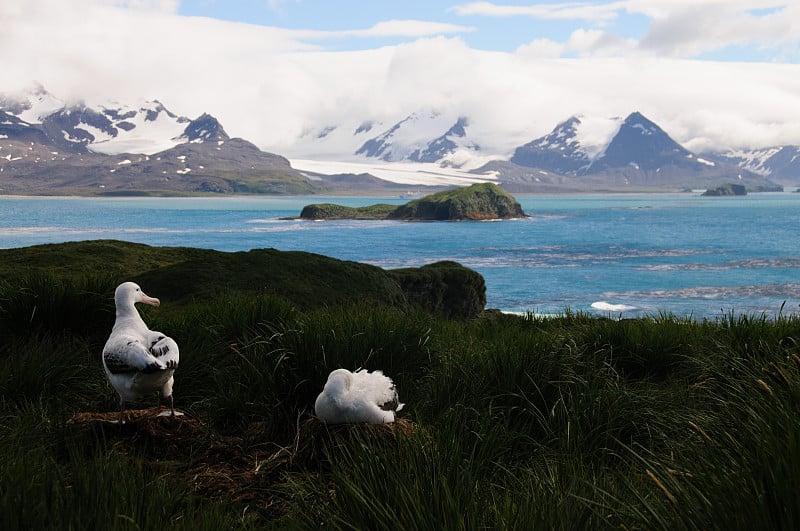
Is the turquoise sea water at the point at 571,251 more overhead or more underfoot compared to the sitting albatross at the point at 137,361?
more underfoot

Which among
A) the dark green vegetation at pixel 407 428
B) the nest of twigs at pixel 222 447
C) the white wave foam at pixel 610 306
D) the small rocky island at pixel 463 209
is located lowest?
the small rocky island at pixel 463 209

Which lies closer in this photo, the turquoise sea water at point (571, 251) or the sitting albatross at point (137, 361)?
the sitting albatross at point (137, 361)

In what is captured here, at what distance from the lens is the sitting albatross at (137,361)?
23.6ft

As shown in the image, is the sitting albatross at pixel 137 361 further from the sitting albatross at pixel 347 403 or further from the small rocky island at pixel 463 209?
the small rocky island at pixel 463 209

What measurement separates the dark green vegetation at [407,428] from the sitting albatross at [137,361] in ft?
1.19

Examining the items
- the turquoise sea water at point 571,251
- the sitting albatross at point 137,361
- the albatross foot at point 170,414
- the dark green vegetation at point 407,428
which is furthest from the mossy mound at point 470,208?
the sitting albatross at point 137,361

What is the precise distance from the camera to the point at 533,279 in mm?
77625

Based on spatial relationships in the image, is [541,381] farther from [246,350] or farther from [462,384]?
[246,350]

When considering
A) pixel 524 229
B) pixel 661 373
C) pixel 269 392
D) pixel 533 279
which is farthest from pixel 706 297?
pixel 524 229

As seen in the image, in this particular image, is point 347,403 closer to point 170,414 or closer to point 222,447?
point 222,447

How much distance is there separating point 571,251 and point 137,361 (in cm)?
10438

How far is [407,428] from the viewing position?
647 cm

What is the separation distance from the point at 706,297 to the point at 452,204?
449 ft

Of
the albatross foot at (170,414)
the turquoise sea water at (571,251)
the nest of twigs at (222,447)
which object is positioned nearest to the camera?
the nest of twigs at (222,447)
